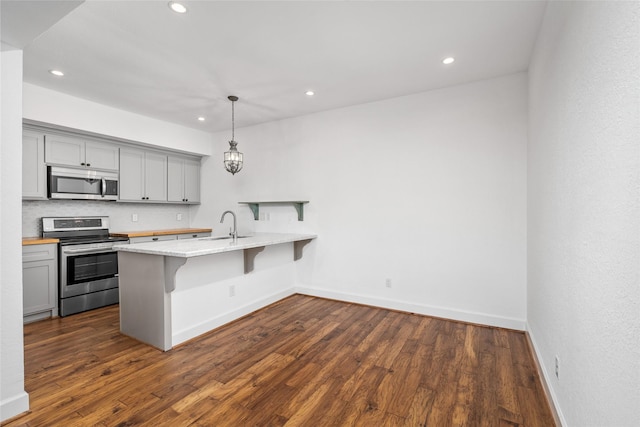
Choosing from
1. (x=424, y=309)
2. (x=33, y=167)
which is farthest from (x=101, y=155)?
(x=424, y=309)

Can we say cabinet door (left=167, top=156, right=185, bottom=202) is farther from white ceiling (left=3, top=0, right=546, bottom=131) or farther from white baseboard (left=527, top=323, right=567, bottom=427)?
white baseboard (left=527, top=323, right=567, bottom=427)

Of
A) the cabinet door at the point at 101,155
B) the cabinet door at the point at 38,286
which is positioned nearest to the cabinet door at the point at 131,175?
the cabinet door at the point at 101,155

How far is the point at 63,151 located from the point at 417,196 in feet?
14.5

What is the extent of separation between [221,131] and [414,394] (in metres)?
4.82

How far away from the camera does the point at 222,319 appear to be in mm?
3104

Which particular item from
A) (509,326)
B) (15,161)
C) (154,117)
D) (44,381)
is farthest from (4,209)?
(509,326)

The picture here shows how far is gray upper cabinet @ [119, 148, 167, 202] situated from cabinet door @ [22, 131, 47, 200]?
2.93 feet

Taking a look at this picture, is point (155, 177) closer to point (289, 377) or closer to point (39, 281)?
point (39, 281)

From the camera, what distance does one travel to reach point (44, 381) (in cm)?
210

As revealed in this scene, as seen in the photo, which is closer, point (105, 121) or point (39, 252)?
point (39, 252)

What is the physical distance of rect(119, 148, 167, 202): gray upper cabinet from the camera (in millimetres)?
4383

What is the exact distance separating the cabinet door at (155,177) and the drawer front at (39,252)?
1.43 m

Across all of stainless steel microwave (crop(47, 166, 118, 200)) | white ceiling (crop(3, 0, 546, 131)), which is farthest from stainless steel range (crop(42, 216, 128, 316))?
white ceiling (crop(3, 0, 546, 131))

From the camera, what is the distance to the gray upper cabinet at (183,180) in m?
5.00
